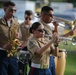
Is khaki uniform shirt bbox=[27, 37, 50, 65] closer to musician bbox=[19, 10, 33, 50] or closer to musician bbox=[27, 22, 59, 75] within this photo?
musician bbox=[27, 22, 59, 75]

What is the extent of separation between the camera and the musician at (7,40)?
7.71 m

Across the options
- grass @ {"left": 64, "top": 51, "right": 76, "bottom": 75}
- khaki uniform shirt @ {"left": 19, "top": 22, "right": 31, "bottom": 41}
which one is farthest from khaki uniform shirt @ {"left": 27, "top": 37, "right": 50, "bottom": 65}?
grass @ {"left": 64, "top": 51, "right": 76, "bottom": 75}

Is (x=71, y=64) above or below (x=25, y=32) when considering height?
below

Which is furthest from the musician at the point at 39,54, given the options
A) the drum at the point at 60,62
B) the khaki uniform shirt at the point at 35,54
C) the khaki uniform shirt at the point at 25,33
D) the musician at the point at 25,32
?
the khaki uniform shirt at the point at 25,33

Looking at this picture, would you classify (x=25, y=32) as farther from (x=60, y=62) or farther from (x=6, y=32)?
(x=6, y=32)

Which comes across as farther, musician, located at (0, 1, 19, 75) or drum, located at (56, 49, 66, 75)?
drum, located at (56, 49, 66, 75)

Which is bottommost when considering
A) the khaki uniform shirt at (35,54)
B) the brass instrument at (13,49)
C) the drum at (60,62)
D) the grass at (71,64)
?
the grass at (71,64)

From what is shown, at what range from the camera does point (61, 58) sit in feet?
28.0

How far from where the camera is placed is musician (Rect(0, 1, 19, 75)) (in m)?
7.71

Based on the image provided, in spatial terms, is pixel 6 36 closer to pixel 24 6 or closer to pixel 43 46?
pixel 43 46

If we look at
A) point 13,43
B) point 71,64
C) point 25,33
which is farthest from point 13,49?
point 71,64

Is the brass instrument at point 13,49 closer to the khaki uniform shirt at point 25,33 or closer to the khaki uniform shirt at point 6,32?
the khaki uniform shirt at point 6,32

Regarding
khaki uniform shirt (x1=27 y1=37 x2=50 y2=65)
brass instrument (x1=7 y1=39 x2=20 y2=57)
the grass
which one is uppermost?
khaki uniform shirt (x1=27 y1=37 x2=50 y2=65)

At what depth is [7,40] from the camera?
7.73 meters
